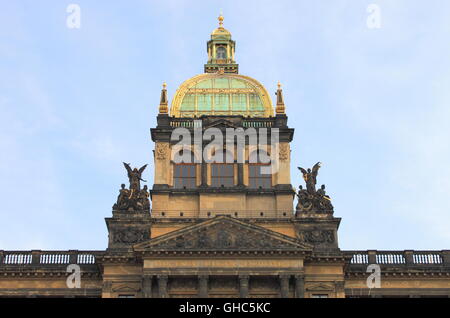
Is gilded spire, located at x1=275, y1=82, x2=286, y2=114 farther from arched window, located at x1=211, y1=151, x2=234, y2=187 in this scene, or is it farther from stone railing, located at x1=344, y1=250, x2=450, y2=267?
stone railing, located at x1=344, y1=250, x2=450, y2=267

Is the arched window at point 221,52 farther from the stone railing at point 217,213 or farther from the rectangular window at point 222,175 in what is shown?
the stone railing at point 217,213

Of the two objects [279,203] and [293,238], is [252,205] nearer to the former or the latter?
[279,203]

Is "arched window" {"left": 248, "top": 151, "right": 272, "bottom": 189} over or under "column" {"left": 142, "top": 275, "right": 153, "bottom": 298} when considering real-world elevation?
over

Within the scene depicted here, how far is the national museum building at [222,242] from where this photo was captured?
57625 mm

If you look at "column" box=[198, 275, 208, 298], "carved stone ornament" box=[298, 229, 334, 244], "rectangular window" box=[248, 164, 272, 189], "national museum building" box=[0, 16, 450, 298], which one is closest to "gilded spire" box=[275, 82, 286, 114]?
"national museum building" box=[0, 16, 450, 298]

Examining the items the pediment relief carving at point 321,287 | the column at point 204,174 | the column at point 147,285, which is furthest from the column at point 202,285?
the column at point 204,174

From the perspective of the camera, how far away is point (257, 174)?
6588cm

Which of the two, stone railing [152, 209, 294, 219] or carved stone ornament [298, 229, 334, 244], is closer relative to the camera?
carved stone ornament [298, 229, 334, 244]

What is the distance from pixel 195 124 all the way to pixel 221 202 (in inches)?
279

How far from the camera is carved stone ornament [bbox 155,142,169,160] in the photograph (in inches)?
2608

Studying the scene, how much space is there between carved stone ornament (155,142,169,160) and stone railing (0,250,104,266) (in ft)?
31.1
